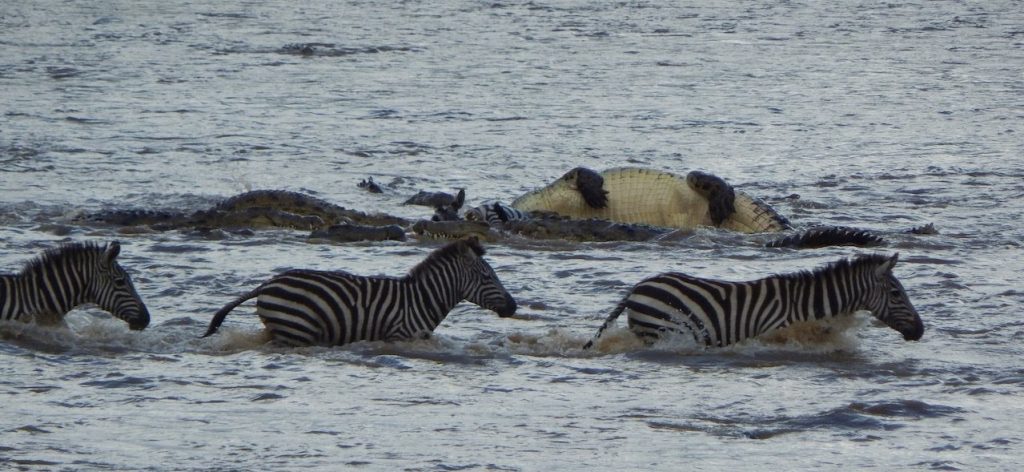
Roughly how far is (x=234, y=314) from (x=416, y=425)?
10.7 ft

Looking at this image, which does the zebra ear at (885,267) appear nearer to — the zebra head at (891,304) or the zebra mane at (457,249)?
the zebra head at (891,304)

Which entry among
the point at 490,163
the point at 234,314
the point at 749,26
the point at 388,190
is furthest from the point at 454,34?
the point at 234,314

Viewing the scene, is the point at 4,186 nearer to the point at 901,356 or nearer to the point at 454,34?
the point at 901,356

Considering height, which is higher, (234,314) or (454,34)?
(454,34)

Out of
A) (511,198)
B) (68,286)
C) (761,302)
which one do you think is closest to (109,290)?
(68,286)

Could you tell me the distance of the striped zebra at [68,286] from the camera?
10.4 m

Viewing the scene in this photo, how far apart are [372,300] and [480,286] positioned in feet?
2.41

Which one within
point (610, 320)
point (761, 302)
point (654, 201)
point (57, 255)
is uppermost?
point (57, 255)

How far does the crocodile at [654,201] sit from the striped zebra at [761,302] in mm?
5673

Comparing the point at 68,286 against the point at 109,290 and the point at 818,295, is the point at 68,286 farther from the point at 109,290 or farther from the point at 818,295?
the point at 818,295

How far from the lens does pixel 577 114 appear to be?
25.8m

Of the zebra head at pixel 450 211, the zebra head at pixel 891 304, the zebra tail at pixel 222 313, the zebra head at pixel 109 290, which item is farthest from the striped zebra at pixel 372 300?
the zebra head at pixel 450 211

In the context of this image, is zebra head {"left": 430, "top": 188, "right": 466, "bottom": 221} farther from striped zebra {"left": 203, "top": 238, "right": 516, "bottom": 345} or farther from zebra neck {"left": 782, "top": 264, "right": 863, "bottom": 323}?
zebra neck {"left": 782, "top": 264, "right": 863, "bottom": 323}

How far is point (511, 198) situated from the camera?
18578 millimetres
